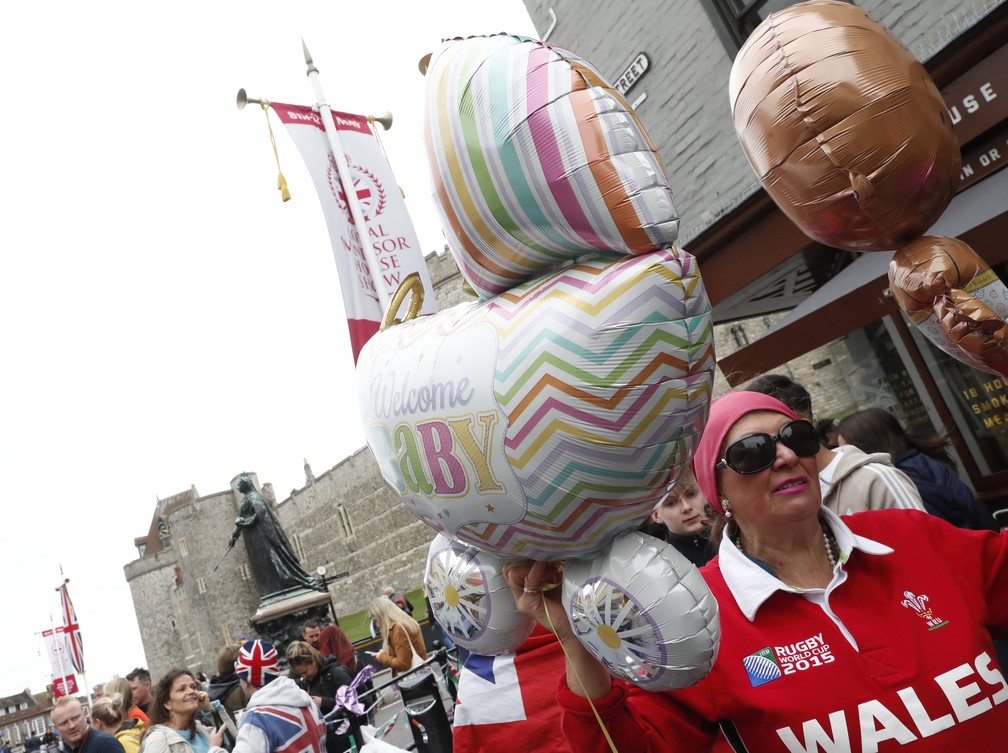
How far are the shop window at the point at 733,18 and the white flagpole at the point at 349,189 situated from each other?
319cm

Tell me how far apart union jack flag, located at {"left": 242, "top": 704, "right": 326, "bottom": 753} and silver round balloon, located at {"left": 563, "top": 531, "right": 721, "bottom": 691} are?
2263 millimetres

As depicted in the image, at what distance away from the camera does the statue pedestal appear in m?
7.85

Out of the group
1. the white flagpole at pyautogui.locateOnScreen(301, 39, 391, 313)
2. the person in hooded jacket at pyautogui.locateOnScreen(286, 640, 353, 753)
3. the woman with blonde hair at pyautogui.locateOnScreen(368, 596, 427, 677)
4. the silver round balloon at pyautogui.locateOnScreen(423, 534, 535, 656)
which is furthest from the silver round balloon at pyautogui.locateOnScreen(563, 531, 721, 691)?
the white flagpole at pyautogui.locateOnScreen(301, 39, 391, 313)

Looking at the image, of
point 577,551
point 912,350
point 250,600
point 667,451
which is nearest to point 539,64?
point 667,451

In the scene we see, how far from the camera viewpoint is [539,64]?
1071 mm

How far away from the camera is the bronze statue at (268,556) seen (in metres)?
8.46

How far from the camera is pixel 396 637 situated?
5371mm

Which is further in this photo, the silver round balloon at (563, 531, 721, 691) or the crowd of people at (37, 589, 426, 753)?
the crowd of people at (37, 589, 426, 753)

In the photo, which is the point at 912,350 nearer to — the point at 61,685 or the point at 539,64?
the point at 539,64

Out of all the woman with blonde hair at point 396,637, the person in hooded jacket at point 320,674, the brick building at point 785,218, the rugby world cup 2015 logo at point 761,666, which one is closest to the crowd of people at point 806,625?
the rugby world cup 2015 logo at point 761,666

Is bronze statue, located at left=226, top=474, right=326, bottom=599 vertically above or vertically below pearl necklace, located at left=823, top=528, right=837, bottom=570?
above

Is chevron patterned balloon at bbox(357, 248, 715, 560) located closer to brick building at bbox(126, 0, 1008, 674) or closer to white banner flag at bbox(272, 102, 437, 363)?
brick building at bbox(126, 0, 1008, 674)

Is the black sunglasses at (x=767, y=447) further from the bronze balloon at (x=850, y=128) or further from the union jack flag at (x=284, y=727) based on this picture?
the union jack flag at (x=284, y=727)

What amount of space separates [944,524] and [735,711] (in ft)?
1.96
